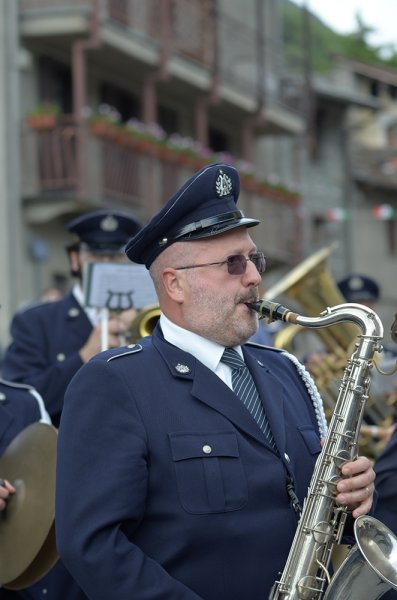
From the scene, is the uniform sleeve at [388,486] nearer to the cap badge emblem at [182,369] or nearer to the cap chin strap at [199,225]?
the cap badge emblem at [182,369]

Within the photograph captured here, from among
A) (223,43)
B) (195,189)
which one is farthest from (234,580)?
(223,43)

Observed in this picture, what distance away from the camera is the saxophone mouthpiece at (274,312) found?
13.7 ft

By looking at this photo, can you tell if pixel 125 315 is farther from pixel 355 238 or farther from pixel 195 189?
pixel 355 238

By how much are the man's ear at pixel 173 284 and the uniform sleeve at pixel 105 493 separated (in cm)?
35

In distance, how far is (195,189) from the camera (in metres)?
4.43

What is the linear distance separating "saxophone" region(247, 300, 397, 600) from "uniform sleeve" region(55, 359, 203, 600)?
337mm

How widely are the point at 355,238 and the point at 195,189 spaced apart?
31.6m

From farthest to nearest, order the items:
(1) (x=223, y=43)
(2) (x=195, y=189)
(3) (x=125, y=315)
→ 1. (1) (x=223, y=43)
2. (3) (x=125, y=315)
3. (2) (x=195, y=189)

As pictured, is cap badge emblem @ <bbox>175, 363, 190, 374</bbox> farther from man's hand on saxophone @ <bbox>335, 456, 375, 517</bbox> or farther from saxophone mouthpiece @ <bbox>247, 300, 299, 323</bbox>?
man's hand on saxophone @ <bbox>335, 456, 375, 517</bbox>

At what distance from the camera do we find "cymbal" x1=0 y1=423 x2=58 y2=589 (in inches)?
204

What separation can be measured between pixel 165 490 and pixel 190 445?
15 centimetres

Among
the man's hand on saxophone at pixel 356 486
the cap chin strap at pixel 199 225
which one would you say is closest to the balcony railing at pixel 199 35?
the cap chin strap at pixel 199 225

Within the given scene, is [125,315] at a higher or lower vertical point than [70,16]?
lower

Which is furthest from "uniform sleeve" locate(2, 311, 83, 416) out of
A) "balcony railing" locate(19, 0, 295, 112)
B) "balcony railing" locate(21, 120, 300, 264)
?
"balcony railing" locate(19, 0, 295, 112)
